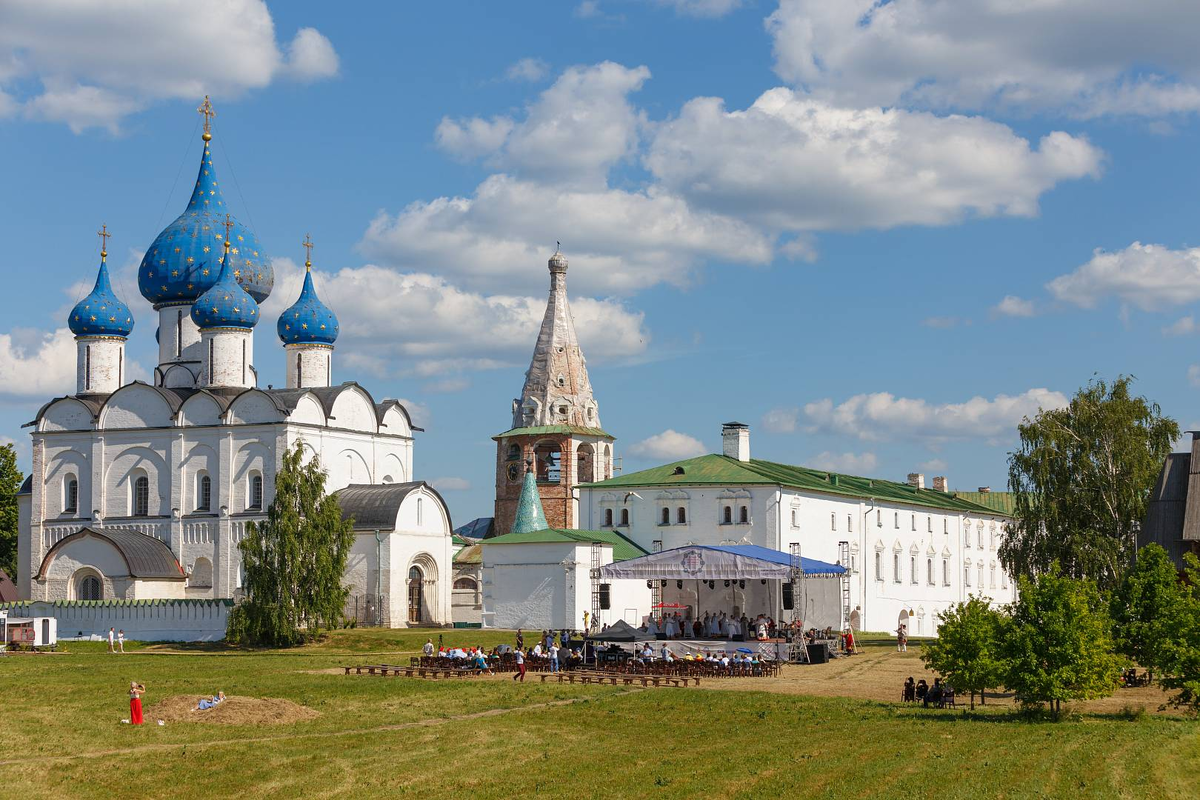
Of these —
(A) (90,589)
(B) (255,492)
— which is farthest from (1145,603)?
(A) (90,589)

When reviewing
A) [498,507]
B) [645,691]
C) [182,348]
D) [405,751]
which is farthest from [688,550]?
[498,507]

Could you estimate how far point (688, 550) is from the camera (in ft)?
129

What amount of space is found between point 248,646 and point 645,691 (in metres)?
17.7

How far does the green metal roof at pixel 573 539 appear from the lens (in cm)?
5019

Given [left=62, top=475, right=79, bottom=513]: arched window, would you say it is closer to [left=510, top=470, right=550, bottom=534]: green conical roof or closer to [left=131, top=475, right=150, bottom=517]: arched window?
[left=131, top=475, right=150, bottom=517]: arched window

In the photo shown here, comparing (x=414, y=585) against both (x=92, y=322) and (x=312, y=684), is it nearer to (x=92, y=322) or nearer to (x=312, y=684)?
(x=92, y=322)

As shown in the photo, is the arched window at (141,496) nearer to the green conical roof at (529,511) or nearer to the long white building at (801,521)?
the green conical roof at (529,511)

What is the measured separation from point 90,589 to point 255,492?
244 inches

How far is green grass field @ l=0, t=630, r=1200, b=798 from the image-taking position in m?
19.8

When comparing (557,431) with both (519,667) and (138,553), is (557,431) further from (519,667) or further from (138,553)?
(519,667)

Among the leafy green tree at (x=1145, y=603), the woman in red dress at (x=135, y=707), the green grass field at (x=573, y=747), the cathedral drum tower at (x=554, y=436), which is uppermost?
the cathedral drum tower at (x=554, y=436)

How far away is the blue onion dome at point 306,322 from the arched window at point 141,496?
23.3 ft

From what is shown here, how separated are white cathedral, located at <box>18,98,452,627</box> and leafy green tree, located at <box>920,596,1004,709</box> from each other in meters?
27.7

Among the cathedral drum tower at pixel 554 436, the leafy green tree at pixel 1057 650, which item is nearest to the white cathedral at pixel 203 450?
the cathedral drum tower at pixel 554 436
